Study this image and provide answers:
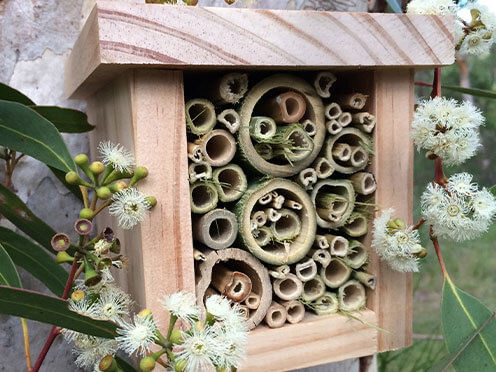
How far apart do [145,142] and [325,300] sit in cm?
29

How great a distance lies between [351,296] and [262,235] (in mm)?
147

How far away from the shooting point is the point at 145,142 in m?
0.52

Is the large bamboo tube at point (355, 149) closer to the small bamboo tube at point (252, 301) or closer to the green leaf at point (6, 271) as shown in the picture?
the small bamboo tube at point (252, 301)

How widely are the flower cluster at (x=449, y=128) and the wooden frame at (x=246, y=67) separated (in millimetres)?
46

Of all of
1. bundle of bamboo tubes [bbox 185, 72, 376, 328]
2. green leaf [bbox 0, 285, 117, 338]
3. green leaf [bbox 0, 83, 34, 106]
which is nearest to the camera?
green leaf [bbox 0, 285, 117, 338]

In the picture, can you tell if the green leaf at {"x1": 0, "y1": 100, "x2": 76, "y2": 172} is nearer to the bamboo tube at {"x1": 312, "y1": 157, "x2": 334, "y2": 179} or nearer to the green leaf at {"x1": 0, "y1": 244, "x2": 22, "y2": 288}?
the green leaf at {"x1": 0, "y1": 244, "x2": 22, "y2": 288}

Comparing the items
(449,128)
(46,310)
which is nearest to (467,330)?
(449,128)

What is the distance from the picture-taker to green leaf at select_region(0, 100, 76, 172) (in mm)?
551

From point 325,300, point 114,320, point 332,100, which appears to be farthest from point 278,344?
point 332,100

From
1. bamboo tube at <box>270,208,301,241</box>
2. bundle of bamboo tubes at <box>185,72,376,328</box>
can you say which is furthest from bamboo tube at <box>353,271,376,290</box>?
bamboo tube at <box>270,208,301,241</box>

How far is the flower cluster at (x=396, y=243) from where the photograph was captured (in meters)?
0.58

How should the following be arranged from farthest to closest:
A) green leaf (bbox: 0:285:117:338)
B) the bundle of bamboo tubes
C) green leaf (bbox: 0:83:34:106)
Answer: green leaf (bbox: 0:83:34:106) → the bundle of bamboo tubes → green leaf (bbox: 0:285:117:338)

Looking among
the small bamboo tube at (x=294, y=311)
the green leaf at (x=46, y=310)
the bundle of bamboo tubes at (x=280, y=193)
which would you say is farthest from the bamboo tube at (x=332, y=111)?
the green leaf at (x=46, y=310)

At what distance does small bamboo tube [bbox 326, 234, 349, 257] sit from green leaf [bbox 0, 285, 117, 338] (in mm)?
266
